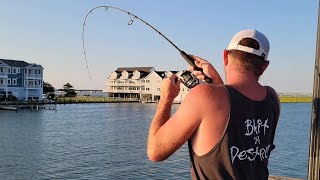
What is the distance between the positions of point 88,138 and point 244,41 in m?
40.9

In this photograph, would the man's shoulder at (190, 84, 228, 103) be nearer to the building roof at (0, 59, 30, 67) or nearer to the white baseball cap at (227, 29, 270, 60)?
the white baseball cap at (227, 29, 270, 60)

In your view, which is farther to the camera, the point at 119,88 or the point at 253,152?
the point at 119,88

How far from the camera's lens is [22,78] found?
96.8m

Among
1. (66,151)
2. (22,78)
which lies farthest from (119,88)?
(66,151)

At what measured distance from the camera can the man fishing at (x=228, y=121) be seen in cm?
217

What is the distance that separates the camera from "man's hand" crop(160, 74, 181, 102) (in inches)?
97.1

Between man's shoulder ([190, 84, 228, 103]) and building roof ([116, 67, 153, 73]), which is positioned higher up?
building roof ([116, 67, 153, 73])

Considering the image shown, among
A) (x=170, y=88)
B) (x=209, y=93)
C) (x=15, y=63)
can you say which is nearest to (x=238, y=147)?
(x=209, y=93)

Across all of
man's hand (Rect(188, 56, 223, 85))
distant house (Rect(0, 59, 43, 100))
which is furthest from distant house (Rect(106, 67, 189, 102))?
man's hand (Rect(188, 56, 223, 85))

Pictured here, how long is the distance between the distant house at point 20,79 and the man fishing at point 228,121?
95160mm

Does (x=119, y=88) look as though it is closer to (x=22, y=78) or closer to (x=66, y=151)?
(x=22, y=78)

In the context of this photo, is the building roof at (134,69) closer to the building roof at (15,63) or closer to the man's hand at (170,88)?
the building roof at (15,63)

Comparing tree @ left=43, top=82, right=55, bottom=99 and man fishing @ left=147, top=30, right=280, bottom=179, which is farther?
tree @ left=43, top=82, right=55, bottom=99

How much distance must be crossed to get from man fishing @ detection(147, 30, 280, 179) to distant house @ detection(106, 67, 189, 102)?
123 metres
